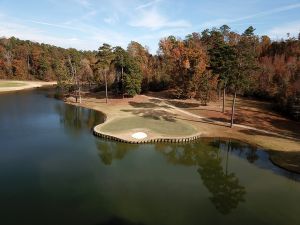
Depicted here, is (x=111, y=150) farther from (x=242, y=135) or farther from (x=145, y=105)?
(x=145, y=105)

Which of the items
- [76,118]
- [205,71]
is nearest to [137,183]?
[76,118]

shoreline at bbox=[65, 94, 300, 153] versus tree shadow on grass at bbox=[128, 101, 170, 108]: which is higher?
tree shadow on grass at bbox=[128, 101, 170, 108]

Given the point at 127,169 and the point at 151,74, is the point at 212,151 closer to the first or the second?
the point at 127,169

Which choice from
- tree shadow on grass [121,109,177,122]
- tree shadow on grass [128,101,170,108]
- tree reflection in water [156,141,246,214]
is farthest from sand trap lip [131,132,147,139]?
tree shadow on grass [128,101,170,108]

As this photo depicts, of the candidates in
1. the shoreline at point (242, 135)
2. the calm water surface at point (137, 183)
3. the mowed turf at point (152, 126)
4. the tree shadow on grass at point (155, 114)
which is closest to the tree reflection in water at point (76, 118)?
the shoreline at point (242, 135)

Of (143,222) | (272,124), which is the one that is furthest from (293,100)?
(143,222)

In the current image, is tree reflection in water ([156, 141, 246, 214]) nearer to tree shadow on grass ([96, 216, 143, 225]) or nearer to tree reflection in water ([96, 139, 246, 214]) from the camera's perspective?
tree reflection in water ([96, 139, 246, 214])

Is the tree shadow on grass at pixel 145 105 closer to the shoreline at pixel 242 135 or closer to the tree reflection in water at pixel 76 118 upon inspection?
the shoreline at pixel 242 135
